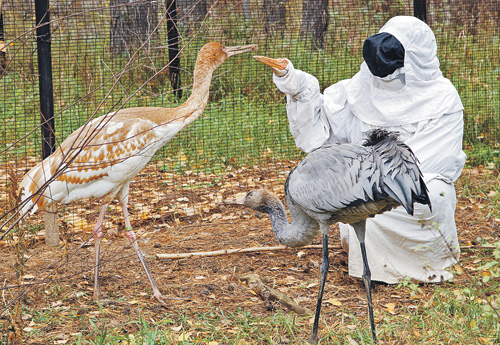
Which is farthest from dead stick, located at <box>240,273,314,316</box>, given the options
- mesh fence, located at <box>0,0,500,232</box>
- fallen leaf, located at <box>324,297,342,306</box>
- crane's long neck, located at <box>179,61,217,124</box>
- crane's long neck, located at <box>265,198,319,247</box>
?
mesh fence, located at <box>0,0,500,232</box>

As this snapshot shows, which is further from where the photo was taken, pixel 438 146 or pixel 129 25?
pixel 129 25

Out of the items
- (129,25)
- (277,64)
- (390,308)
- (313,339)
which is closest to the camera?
(313,339)

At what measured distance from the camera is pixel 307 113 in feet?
14.3

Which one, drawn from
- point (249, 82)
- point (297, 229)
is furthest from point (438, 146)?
point (249, 82)

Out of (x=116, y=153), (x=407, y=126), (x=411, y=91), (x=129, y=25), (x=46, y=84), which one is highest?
(x=129, y=25)

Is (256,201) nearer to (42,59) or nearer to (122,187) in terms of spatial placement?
(122,187)

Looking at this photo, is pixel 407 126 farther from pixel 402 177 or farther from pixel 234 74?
pixel 234 74

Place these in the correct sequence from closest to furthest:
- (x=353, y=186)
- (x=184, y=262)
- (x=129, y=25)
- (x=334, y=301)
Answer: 1. (x=353, y=186)
2. (x=334, y=301)
3. (x=184, y=262)
4. (x=129, y=25)

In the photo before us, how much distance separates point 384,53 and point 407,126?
0.58 m

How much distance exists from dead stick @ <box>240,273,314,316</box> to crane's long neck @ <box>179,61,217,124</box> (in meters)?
1.26

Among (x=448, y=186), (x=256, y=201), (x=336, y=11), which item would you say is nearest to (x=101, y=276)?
(x=256, y=201)

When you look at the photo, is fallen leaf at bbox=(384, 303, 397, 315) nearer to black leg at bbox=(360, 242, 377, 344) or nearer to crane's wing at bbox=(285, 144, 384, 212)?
black leg at bbox=(360, 242, 377, 344)

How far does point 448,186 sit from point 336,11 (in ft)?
13.9

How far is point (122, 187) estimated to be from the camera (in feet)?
14.7
